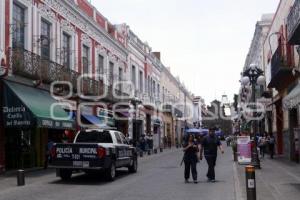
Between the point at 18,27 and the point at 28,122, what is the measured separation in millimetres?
4488

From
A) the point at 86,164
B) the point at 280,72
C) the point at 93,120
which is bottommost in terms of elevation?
the point at 86,164

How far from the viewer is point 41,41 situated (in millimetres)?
21969

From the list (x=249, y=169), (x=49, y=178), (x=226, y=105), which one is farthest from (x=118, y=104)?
(x=226, y=105)

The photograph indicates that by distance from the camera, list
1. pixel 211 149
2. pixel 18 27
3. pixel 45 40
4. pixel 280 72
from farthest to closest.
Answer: pixel 280 72, pixel 45 40, pixel 18 27, pixel 211 149

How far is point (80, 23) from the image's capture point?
2745 cm

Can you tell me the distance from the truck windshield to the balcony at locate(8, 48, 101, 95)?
371cm

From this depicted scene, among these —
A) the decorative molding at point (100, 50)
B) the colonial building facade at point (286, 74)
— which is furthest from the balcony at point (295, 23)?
the decorative molding at point (100, 50)

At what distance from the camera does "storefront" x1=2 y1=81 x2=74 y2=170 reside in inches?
719

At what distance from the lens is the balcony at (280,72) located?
2331 centimetres

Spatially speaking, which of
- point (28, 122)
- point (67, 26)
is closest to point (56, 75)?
point (67, 26)

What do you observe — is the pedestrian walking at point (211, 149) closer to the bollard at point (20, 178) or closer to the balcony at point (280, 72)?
the bollard at point (20, 178)

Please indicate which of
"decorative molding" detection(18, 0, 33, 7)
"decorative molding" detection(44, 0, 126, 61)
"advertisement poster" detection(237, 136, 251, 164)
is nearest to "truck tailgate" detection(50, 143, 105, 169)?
"decorative molding" detection(18, 0, 33, 7)

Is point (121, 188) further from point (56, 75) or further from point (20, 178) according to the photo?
point (56, 75)

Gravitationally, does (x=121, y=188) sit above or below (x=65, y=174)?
below
